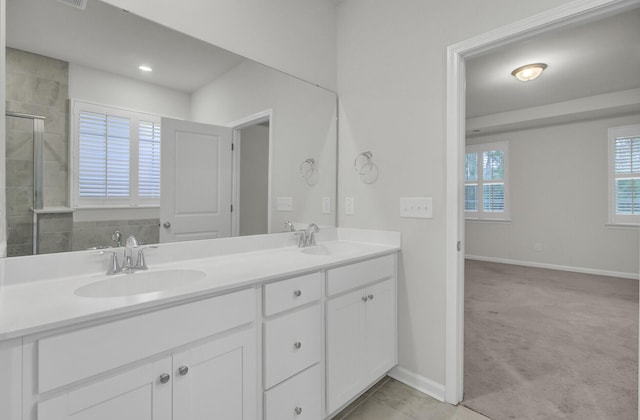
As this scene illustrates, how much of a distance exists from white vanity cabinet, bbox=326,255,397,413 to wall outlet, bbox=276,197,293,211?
0.68 meters

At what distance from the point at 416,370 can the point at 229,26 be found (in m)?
2.35

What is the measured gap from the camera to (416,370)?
6.48 feet

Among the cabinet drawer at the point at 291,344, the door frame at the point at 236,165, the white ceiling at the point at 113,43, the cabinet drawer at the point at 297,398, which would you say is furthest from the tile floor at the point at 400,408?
the white ceiling at the point at 113,43

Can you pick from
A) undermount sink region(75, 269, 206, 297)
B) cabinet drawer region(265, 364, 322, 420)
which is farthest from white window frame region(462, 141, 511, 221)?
undermount sink region(75, 269, 206, 297)

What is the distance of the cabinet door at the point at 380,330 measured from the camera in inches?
70.9

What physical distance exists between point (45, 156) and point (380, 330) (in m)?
1.85

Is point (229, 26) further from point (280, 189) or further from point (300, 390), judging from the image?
point (300, 390)

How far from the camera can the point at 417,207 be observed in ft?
6.43

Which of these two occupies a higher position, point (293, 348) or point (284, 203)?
point (284, 203)

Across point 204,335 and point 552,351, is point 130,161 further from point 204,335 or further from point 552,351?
point 552,351

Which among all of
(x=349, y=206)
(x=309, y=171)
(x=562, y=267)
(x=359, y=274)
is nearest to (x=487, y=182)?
(x=562, y=267)

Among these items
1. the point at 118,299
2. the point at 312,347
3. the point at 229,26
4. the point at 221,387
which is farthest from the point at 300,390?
the point at 229,26

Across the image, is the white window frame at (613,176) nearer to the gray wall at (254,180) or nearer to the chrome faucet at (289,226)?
the chrome faucet at (289,226)

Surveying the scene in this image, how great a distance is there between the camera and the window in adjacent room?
5.84m
